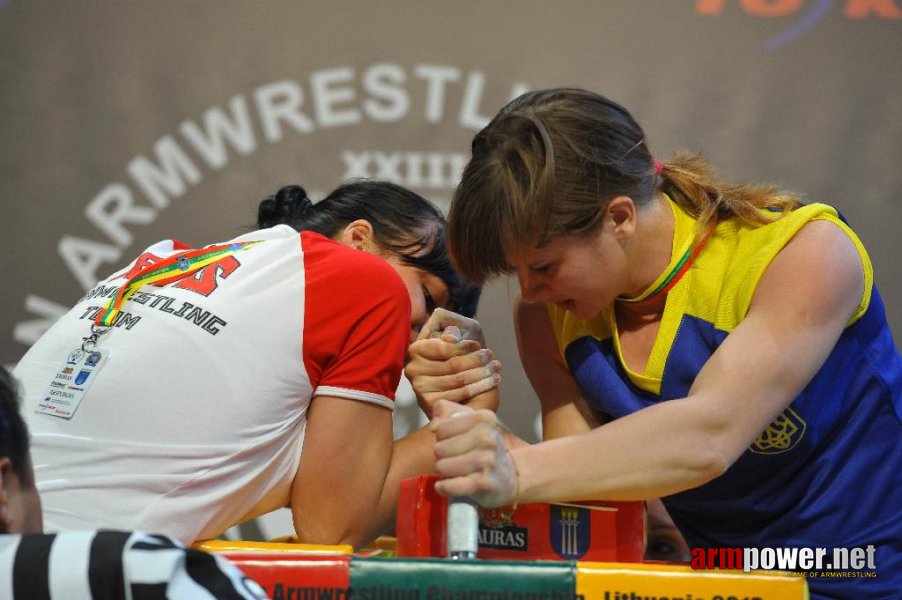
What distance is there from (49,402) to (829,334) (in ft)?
3.14

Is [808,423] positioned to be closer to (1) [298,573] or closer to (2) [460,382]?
(2) [460,382]

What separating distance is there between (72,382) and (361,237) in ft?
1.96

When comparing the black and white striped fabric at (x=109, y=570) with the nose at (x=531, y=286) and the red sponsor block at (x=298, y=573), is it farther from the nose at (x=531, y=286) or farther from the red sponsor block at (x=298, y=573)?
the nose at (x=531, y=286)

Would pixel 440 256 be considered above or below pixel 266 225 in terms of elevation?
below

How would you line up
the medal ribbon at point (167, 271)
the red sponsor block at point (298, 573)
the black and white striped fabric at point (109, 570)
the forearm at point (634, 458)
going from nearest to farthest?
the black and white striped fabric at point (109, 570)
the red sponsor block at point (298, 573)
the forearm at point (634, 458)
the medal ribbon at point (167, 271)

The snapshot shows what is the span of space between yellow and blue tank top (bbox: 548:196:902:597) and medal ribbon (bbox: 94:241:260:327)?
585mm

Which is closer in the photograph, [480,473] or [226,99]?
[480,473]

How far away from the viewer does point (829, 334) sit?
1177 millimetres

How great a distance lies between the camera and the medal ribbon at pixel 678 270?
133 cm

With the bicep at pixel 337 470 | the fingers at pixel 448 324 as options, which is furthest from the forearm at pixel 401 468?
the fingers at pixel 448 324

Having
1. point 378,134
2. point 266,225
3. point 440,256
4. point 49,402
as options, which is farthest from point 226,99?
point 49,402

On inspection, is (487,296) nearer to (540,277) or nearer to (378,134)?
(378,134)

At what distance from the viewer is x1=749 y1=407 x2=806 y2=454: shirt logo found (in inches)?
49.8

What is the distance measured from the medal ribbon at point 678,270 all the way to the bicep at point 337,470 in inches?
15.7
